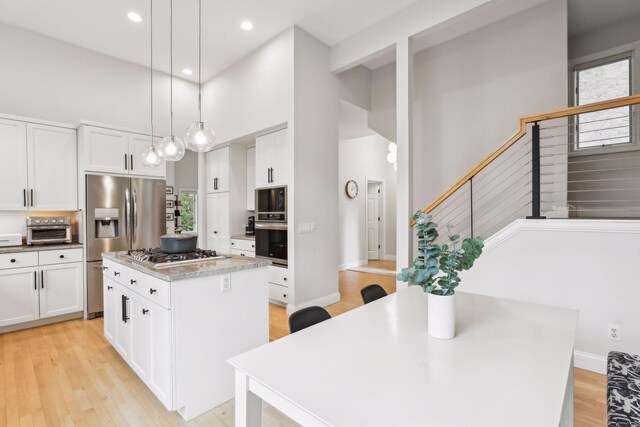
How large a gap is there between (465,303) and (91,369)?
2.97 meters

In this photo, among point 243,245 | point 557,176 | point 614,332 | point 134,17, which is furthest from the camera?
point 243,245

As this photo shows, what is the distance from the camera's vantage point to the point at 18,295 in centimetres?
337

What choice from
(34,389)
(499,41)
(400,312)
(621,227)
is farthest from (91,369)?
(499,41)

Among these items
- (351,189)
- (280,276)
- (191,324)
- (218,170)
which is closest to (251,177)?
(218,170)

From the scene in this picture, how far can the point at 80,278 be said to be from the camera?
149 inches

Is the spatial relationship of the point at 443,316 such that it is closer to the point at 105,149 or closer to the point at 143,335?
the point at 143,335

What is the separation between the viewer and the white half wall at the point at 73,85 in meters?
3.91

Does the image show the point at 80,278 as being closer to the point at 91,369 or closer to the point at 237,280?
the point at 91,369

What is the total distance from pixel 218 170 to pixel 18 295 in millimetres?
Answer: 3012

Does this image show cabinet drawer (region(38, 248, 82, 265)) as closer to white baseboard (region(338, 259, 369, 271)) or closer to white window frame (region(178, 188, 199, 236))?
white window frame (region(178, 188, 199, 236))

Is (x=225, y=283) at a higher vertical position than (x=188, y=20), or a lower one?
lower

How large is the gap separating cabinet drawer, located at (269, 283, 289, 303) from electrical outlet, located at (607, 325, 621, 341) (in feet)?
10.3

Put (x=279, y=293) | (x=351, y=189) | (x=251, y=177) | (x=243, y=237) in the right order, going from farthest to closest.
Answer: (x=351, y=189)
(x=251, y=177)
(x=243, y=237)
(x=279, y=293)

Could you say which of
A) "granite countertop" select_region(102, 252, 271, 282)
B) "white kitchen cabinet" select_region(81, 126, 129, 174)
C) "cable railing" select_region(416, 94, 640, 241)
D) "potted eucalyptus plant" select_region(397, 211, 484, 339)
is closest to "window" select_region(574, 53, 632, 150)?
"cable railing" select_region(416, 94, 640, 241)
